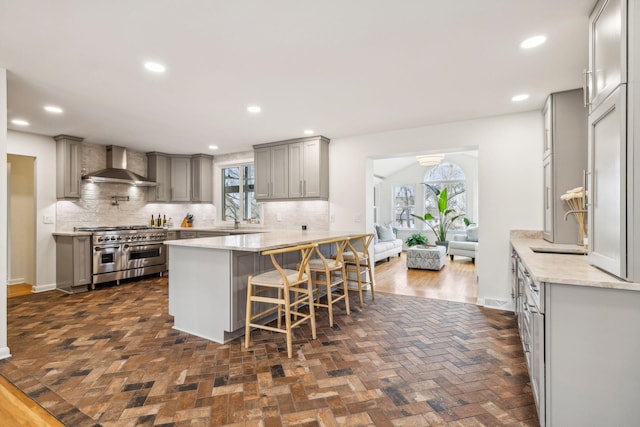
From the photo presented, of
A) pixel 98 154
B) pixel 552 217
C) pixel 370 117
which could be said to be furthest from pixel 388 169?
pixel 98 154

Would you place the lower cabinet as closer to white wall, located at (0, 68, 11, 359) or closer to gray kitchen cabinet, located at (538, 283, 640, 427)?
gray kitchen cabinet, located at (538, 283, 640, 427)

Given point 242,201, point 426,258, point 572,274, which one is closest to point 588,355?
point 572,274

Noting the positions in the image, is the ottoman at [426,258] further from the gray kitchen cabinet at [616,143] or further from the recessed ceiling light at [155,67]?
the recessed ceiling light at [155,67]

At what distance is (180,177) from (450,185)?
7.78 metres

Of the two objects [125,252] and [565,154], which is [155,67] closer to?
[125,252]

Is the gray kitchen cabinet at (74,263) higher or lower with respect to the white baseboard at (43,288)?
higher

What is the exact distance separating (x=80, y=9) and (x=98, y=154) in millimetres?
4579

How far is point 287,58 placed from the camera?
2488 millimetres

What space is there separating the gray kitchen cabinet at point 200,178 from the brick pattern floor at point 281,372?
336cm

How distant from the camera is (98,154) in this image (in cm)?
564

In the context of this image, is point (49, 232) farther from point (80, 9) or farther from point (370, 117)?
point (370, 117)

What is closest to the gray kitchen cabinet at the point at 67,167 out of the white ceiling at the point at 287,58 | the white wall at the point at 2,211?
the white ceiling at the point at 287,58

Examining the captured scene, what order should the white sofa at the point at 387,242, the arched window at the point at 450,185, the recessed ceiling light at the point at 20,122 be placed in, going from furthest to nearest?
the arched window at the point at 450,185 < the white sofa at the point at 387,242 < the recessed ceiling light at the point at 20,122

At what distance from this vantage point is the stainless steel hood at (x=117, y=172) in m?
5.31
